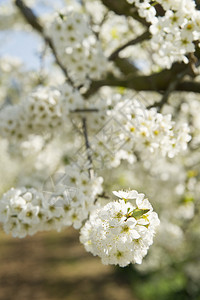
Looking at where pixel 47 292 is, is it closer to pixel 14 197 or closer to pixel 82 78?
pixel 82 78

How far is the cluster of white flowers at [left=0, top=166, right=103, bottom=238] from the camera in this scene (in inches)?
69.3

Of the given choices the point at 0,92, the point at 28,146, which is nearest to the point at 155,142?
the point at 28,146

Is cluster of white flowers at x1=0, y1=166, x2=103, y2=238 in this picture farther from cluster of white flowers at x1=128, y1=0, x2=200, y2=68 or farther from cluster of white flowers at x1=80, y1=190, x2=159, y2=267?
cluster of white flowers at x1=128, y1=0, x2=200, y2=68

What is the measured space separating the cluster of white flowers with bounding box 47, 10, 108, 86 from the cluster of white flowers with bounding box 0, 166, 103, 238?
1497mm

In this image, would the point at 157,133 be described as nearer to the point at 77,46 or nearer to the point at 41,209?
the point at 41,209

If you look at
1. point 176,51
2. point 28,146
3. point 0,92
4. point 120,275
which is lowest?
point 120,275

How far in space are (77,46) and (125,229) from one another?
81.2 inches

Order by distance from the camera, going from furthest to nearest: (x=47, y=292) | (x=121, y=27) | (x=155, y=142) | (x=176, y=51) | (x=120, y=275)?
(x=120, y=275) → (x=47, y=292) → (x=121, y=27) → (x=155, y=142) → (x=176, y=51)

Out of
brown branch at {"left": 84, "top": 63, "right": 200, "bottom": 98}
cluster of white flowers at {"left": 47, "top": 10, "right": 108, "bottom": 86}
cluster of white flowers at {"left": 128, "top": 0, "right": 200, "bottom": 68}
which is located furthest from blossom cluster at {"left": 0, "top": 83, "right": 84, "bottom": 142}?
cluster of white flowers at {"left": 128, "top": 0, "right": 200, "bottom": 68}

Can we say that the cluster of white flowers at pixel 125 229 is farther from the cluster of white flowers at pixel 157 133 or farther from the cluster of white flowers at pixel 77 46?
the cluster of white flowers at pixel 77 46

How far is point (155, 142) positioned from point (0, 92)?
650 centimetres

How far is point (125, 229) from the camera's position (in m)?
1.25

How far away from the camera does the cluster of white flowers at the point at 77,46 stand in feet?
9.38

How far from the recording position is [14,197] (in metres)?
1.77
